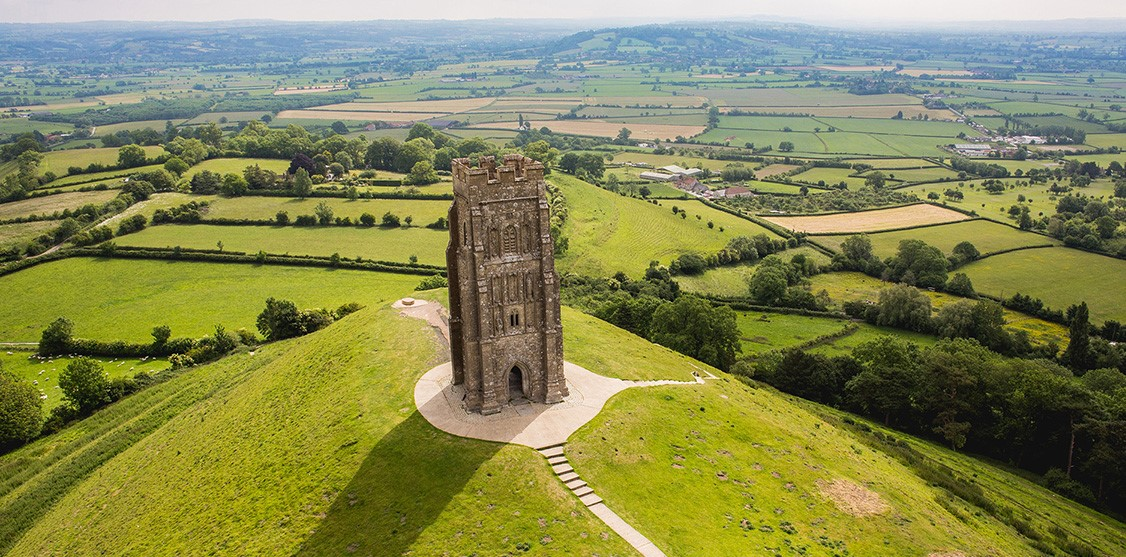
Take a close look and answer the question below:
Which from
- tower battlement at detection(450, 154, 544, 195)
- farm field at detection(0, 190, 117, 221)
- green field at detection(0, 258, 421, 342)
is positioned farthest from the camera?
farm field at detection(0, 190, 117, 221)

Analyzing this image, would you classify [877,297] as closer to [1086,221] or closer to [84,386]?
[1086,221]

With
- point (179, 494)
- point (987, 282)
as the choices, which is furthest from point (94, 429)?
point (987, 282)

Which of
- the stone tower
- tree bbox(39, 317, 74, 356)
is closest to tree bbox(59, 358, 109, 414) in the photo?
tree bbox(39, 317, 74, 356)

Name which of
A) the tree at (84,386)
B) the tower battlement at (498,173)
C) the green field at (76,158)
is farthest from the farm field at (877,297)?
the green field at (76,158)

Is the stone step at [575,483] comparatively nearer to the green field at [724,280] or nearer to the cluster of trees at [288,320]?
the cluster of trees at [288,320]

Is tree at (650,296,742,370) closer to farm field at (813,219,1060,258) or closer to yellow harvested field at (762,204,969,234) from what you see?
farm field at (813,219,1060,258)

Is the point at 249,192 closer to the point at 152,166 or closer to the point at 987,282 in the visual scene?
the point at 152,166
